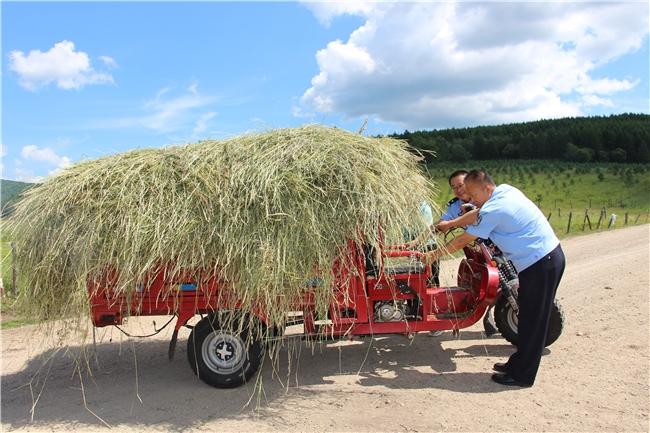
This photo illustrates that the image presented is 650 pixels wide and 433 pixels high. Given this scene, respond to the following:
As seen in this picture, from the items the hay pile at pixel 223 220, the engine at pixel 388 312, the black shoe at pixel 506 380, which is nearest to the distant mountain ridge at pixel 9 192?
the hay pile at pixel 223 220

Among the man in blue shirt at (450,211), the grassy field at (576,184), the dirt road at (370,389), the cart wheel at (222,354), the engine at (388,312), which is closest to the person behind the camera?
the dirt road at (370,389)

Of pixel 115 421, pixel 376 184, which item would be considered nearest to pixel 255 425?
pixel 115 421

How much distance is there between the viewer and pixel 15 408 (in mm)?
4836

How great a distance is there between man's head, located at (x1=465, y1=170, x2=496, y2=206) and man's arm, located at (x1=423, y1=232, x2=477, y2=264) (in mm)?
498

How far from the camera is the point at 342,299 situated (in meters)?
4.83

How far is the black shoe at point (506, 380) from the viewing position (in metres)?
4.93

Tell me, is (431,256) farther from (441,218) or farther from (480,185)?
(480,185)

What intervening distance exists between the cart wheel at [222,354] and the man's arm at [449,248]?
1788 mm

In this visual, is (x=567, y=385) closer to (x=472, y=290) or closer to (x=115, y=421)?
(x=472, y=290)

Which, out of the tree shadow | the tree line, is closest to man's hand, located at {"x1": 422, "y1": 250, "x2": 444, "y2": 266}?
the tree shadow

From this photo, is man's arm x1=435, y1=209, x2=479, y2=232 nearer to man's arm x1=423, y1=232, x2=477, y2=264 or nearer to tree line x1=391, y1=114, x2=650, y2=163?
man's arm x1=423, y1=232, x2=477, y2=264

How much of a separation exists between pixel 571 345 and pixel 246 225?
13.5 ft

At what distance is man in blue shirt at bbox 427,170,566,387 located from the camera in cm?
488

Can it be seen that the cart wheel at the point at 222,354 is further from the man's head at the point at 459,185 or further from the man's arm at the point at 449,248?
the man's head at the point at 459,185
